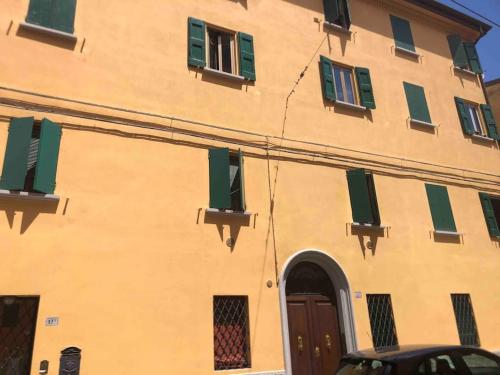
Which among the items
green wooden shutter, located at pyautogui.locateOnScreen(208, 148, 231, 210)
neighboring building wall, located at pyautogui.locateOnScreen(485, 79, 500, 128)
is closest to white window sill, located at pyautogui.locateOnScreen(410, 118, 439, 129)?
green wooden shutter, located at pyautogui.locateOnScreen(208, 148, 231, 210)

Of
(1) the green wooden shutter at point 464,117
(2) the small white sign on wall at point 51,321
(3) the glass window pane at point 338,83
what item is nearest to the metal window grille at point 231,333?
(2) the small white sign on wall at point 51,321

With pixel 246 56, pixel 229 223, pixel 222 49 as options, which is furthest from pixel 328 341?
pixel 222 49

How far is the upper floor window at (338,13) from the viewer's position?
476 inches

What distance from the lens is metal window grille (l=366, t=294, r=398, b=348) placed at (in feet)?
30.9

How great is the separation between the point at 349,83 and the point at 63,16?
7.31 m

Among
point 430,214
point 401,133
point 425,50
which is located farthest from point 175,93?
point 425,50

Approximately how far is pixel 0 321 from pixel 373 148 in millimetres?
9016

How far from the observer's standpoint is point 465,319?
35.4 feet

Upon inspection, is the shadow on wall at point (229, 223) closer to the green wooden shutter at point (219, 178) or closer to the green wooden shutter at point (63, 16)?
the green wooden shutter at point (219, 178)

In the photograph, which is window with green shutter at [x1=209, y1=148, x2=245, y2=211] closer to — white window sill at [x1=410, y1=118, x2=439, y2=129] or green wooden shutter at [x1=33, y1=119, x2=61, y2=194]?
green wooden shutter at [x1=33, y1=119, x2=61, y2=194]

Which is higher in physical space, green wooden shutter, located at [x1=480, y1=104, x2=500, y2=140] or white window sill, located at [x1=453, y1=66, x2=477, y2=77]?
white window sill, located at [x1=453, y1=66, x2=477, y2=77]

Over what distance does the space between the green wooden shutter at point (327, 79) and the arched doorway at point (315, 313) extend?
4.16 metres

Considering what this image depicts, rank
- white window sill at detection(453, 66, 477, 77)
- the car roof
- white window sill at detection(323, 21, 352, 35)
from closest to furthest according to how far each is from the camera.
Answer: the car roof, white window sill at detection(323, 21, 352, 35), white window sill at detection(453, 66, 477, 77)

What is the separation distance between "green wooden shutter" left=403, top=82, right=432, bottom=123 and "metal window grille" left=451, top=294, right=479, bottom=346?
16.8 feet
